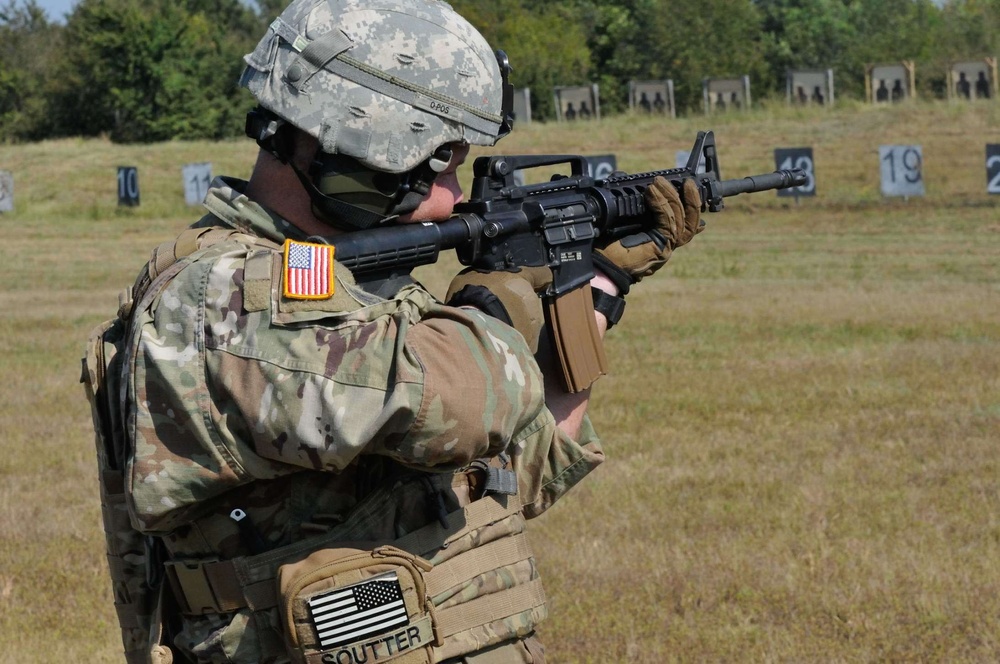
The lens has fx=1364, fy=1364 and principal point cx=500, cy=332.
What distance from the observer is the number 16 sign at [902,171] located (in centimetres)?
2658

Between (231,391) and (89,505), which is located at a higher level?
(231,391)

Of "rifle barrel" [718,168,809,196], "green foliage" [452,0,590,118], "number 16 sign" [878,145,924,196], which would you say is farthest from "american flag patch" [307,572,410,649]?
"green foliage" [452,0,590,118]

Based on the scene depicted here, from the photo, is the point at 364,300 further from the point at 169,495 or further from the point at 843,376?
the point at 843,376

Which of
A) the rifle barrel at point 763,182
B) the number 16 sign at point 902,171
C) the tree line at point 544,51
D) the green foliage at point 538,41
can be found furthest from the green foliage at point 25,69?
the rifle barrel at point 763,182

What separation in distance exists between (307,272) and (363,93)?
41 cm

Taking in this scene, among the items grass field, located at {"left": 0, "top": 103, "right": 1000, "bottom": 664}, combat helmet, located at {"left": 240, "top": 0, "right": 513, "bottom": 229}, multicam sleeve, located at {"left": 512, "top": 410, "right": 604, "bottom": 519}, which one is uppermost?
combat helmet, located at {"left": 240, "top": 0, "right": 513, "bottom": 229}

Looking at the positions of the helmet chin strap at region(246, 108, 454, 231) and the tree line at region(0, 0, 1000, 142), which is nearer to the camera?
the helmet chin strap at region(246, 108, 454, 231)

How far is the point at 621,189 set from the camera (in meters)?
3.57

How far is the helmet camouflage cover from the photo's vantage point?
2.35 m

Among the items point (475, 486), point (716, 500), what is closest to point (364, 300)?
point (475, 486)

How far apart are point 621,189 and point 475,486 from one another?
4.26ft

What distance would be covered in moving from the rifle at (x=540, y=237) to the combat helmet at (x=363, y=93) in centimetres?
10

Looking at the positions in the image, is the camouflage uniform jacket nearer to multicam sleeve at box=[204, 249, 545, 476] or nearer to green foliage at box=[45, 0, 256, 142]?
multicam sleeve at box=[204, 249, 545, 476]

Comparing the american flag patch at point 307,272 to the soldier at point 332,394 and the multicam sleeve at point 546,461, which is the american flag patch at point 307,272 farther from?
the multicam sleeve at point 546,461
